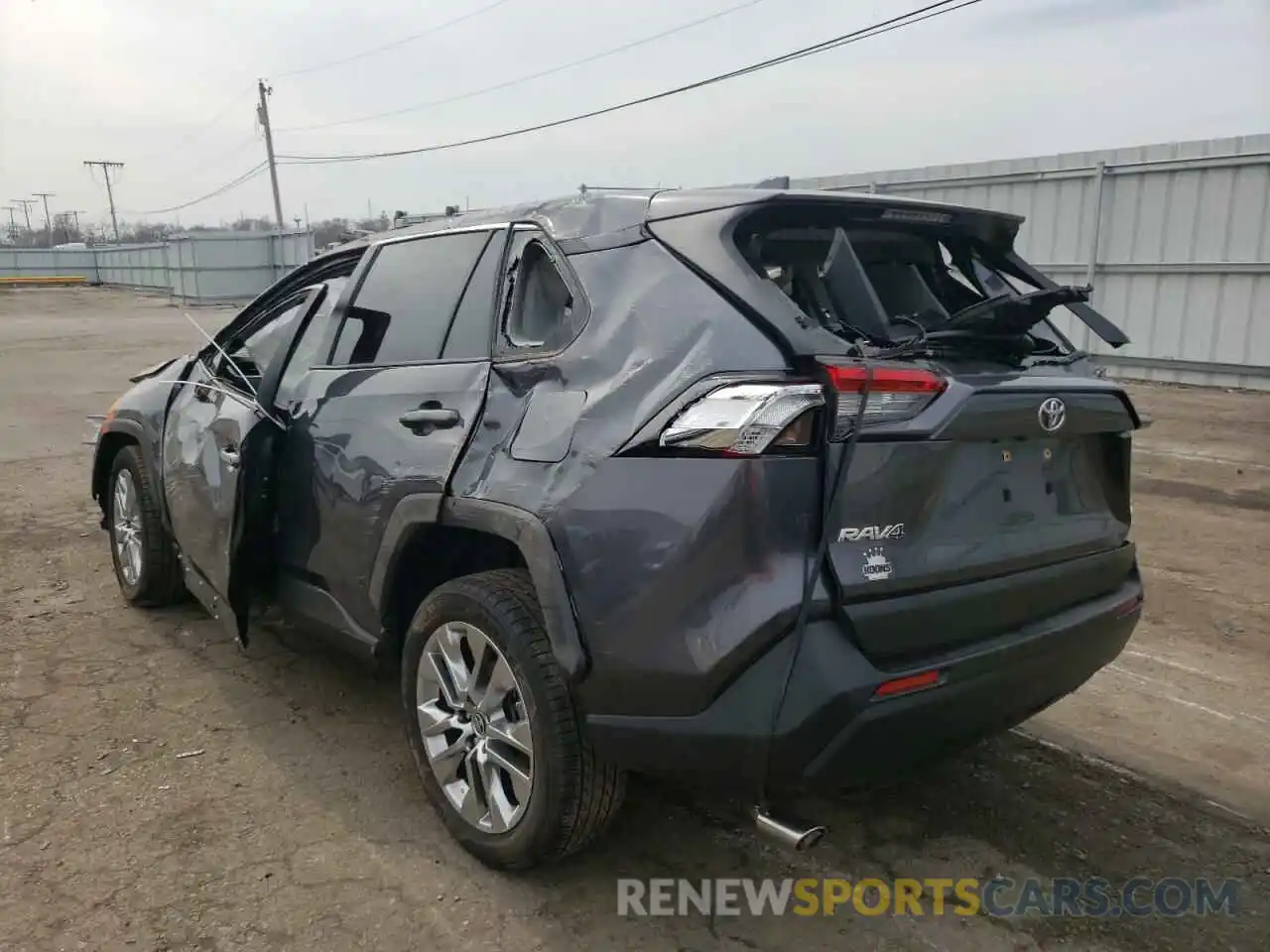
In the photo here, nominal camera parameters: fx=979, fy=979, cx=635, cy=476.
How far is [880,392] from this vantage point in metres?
2.26

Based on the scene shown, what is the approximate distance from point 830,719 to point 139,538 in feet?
12.9

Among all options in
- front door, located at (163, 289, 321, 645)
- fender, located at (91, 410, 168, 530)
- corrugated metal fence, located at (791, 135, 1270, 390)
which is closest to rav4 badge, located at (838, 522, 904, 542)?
front door, located at (163, 289, 321, 645)

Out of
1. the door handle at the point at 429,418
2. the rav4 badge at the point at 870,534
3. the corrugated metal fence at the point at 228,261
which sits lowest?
the rav4 badge at the point at 870,534

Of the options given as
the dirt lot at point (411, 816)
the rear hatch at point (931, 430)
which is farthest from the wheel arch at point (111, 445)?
the rear hatch at point (931, 430)

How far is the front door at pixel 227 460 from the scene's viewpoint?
3.53m

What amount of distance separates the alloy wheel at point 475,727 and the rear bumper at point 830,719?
348 mm

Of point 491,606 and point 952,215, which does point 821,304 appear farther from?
point 491,606

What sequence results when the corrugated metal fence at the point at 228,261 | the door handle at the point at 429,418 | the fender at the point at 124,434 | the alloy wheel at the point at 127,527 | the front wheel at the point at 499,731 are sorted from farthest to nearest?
the corrugated metal fence at the point at 228,261, the alloy wheel at the point at 127,527, the fender at the point at 124,434, the door handle at the point at 429,418, the front wheel at the point at 499,731

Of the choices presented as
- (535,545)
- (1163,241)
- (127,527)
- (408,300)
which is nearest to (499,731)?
(535,545)

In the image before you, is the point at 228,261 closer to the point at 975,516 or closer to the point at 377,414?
the point at 377,414

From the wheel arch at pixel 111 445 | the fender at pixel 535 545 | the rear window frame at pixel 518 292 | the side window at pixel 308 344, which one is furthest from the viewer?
the wheel arch at pixel 111 445

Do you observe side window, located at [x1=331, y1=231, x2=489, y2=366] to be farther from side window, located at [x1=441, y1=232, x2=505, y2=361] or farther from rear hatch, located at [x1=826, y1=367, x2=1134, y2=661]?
rear hatch, located at [x1=826, y1=367, x2=1134, y2=661]

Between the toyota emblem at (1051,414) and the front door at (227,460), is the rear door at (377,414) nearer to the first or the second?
the front door at (227,460)

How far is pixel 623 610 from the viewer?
2303 mm
